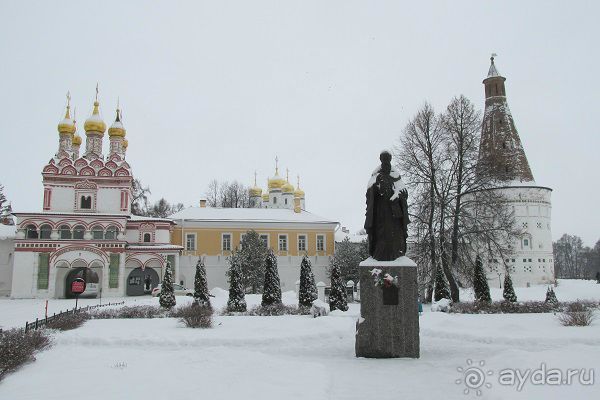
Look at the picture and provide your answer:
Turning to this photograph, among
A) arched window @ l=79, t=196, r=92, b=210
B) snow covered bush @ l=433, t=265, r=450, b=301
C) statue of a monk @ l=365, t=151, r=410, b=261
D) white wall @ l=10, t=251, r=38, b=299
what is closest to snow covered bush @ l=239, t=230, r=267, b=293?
arched window @ l=79, t=196, r=92, b=210

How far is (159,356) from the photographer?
346 inches

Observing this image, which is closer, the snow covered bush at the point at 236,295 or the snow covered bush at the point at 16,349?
the snow covered bush at the point at 16,349

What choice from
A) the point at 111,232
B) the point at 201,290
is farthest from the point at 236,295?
the point at 111,232

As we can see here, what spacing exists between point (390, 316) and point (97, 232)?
29759 mm

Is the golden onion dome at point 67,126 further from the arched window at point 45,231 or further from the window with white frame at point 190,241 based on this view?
the window with white frame at point 190,241

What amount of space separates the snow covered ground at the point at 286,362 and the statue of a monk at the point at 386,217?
189 centimetres

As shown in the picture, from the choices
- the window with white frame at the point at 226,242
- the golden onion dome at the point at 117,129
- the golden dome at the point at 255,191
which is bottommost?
the window with white frame at the point at 226,242

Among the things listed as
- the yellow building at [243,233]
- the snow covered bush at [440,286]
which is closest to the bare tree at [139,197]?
the yellow building at [243,233]

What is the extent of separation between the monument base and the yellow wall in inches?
1281

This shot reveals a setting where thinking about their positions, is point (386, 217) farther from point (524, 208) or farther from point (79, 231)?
point (524, 208)

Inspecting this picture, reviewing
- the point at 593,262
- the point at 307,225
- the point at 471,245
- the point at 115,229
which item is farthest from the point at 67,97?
the point at 593,262

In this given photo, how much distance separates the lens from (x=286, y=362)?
7.85 m

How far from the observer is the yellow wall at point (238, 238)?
39.7 metres

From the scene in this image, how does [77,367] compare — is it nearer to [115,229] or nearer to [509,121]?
[115,229]
